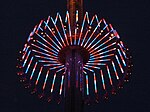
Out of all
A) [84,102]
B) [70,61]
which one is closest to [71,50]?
[70,61]

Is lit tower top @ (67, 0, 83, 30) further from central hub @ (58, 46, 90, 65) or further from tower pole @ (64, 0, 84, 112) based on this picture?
central hub @ (58, 46, 90, 65)

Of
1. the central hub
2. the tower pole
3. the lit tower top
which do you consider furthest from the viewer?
the lit tower top

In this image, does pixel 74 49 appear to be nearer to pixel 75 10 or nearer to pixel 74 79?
pixel 74 79

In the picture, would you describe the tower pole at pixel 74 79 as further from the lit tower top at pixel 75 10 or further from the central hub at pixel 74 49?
the lit tower top at pixel 75 10

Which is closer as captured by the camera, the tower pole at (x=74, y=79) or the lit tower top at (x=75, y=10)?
the tower pole at (x=74, y=79)

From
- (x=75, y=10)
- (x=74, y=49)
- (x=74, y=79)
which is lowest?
(x=74, y=79)

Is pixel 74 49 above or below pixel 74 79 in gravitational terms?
above

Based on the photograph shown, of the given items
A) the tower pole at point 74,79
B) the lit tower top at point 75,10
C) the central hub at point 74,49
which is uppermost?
the lit tower top at point 75,10

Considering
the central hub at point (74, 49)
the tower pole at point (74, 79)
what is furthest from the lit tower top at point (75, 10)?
the central hub at point (74, 49)

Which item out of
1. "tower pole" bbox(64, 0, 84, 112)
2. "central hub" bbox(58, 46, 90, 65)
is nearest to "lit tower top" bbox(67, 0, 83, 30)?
"tower pole" bbox(64, 0, 84, 112)

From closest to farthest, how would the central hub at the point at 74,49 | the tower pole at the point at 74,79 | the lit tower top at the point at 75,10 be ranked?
the tower pole at the point at 74,79 → the central hub at the point at 74,49 → the lit tower top at the point at 75,10

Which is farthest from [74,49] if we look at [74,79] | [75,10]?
[75,10]
